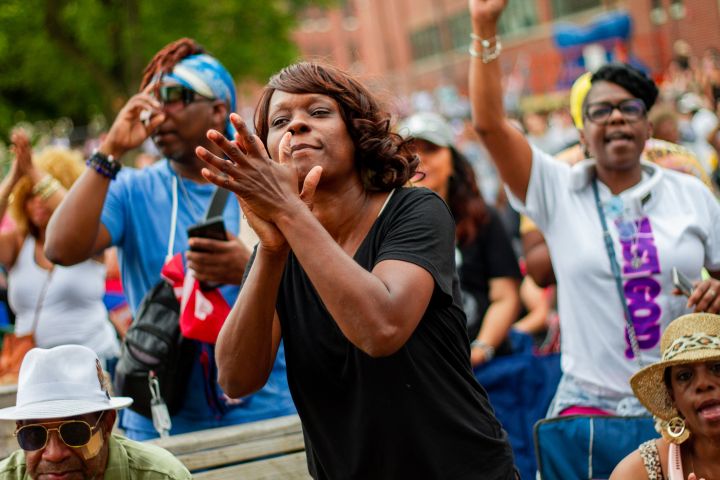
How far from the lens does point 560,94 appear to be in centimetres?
3650

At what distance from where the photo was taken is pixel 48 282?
6.14m

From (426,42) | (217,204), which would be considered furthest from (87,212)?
(426,42)

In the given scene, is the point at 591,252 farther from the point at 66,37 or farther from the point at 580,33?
the point at 580,33

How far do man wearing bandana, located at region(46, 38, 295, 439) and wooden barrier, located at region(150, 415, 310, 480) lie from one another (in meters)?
0.18

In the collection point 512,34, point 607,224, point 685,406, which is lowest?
point 685,406

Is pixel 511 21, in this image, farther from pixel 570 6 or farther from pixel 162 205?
pixel 162 205

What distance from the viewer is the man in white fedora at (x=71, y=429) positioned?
10.1 ft

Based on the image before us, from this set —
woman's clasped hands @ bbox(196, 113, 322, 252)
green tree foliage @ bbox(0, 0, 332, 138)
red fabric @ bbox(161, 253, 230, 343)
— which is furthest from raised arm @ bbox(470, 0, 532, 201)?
green tree foliage @ bbox(0, 0, 332, 138)

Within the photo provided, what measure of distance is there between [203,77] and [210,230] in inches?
36.4

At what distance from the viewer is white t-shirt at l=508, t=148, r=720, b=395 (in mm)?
3953

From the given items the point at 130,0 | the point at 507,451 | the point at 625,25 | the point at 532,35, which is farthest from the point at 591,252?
the point at 532,35

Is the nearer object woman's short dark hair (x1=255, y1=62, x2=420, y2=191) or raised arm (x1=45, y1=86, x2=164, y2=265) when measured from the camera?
woman's short dark hair (x1=255, y1=62, x2=420, y2=191)

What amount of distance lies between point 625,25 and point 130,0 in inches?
630

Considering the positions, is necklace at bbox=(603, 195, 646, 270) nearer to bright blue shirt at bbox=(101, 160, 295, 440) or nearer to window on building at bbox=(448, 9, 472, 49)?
bright blue shirt at bbox=(101, 160, 295, 440)
